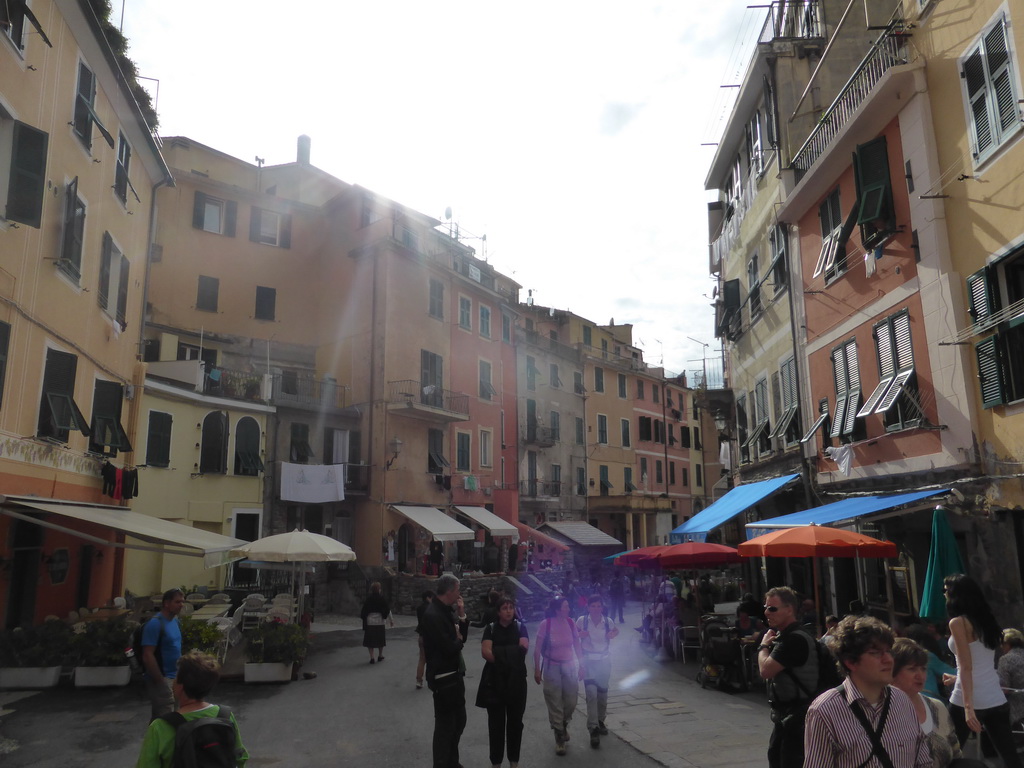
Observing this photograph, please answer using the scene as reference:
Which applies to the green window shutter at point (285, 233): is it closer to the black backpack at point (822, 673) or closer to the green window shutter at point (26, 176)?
the green window shutter at point (26, 176)

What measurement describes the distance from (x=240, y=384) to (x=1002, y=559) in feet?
69.5

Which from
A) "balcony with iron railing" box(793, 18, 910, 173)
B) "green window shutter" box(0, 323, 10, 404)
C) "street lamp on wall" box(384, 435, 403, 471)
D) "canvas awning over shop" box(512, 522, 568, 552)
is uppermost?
"balcony with iron railing" box(793, 18, 910, 173)

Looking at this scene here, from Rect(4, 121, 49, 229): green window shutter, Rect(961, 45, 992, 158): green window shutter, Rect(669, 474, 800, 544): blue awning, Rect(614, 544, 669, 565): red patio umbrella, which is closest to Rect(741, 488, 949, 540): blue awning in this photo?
Rect(669, 474, 800, 544): blue awning

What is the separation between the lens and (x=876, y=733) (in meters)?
3.22

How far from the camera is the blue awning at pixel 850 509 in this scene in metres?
10.1

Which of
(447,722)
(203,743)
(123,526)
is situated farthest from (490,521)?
(203,743)

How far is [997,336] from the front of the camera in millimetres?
9352

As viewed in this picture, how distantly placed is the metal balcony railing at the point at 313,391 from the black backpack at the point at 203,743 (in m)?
22.9

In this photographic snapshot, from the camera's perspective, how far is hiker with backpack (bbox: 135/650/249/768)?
3.68m

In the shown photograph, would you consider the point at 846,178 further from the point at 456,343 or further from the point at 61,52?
the point at 456,343

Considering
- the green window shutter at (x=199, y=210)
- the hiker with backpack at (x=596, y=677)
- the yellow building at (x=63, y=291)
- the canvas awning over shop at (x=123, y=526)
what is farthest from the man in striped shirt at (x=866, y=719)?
the green window shutter at (x=199, y=210)

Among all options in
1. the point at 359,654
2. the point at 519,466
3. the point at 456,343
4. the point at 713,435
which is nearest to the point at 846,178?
the point at 359,654

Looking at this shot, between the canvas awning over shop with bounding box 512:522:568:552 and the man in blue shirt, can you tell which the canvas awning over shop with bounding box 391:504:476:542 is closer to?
the canvas awning over shop with bounding box 512:522:568:552

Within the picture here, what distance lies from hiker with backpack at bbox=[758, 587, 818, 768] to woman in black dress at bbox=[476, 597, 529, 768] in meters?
2.54
